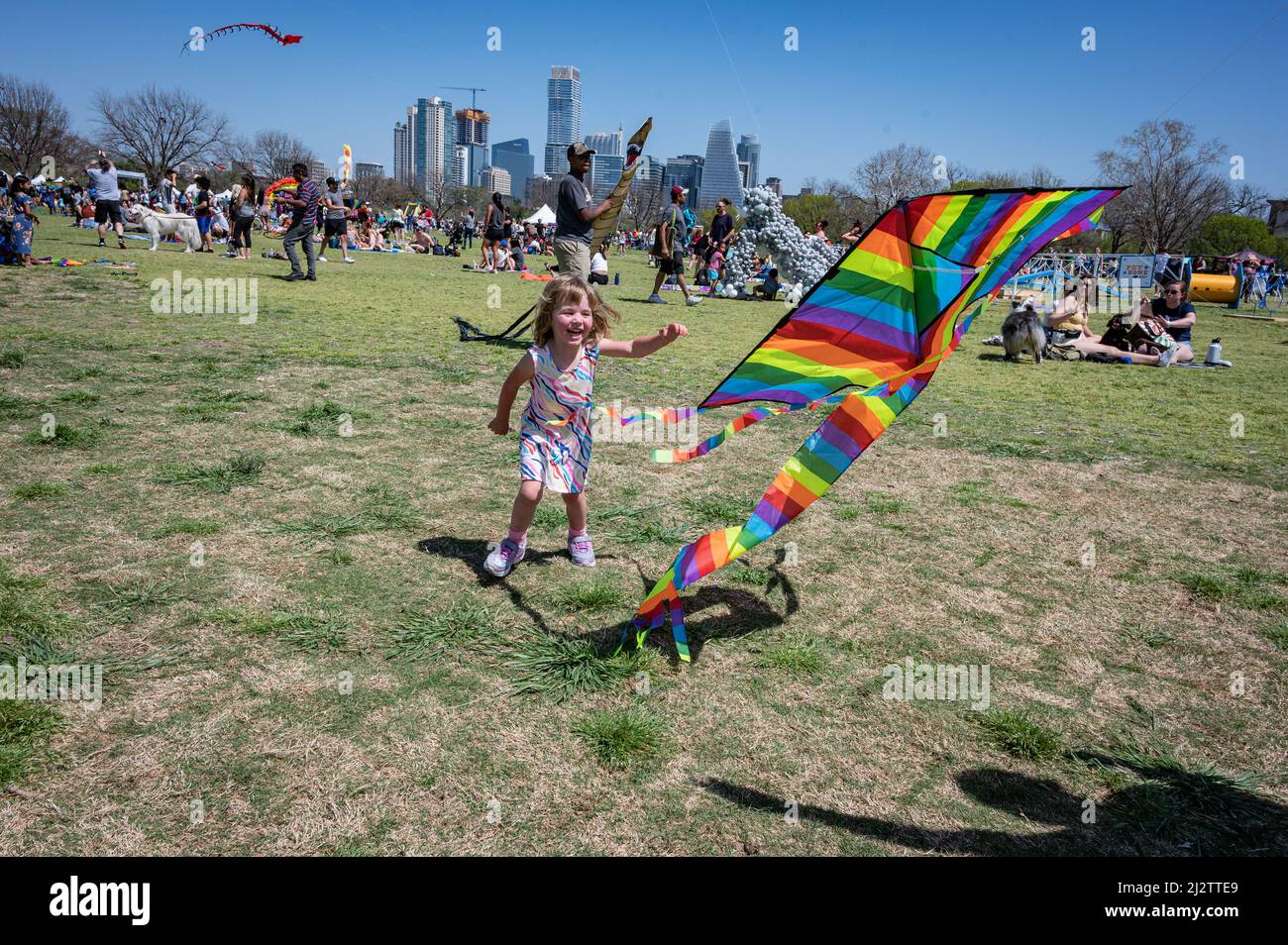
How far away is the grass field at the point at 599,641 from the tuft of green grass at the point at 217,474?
31mm

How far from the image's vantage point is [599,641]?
3.70m

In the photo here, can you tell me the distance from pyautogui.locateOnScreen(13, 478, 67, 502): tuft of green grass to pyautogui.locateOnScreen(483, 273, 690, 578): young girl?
2.80 m

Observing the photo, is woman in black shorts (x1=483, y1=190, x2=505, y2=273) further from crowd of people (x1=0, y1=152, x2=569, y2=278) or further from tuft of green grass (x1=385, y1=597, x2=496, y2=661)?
tuft of green grass (x1=385, y1=597, x2=496, y2=661)

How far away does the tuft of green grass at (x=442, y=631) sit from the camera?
349 centimetres

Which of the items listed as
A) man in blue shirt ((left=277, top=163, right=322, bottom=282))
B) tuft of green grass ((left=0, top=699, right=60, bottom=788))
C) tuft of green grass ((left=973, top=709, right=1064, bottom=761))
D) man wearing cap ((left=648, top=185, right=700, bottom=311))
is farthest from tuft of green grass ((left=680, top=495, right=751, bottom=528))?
man in blue shirt ((left=277, top=163, right=322, bottom=282))

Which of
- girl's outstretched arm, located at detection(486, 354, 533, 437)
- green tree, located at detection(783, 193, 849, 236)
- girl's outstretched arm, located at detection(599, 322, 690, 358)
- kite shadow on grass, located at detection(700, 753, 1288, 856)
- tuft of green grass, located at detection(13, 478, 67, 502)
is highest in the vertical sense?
green tree, located at detection(783, 193, 849, 236)

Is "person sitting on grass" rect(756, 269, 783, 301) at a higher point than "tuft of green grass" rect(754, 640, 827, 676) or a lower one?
higher

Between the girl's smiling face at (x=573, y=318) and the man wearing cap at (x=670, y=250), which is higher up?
the man wearing cap at (x=670, y=250)

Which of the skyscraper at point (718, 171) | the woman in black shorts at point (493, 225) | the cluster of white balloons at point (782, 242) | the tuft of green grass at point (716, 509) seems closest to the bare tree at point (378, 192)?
the skyscraper at point (718, 171)

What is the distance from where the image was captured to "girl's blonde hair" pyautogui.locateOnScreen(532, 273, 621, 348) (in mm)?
3969

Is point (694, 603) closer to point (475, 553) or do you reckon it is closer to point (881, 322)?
point (475, 553)

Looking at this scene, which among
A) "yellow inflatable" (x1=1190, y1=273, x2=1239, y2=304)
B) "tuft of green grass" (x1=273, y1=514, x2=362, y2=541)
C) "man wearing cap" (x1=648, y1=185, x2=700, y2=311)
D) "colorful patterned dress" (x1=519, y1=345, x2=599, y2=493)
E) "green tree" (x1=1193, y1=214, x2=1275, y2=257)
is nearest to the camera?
"colorful patterned dress" (x1=519, y1=345, x2=599, y2=493)

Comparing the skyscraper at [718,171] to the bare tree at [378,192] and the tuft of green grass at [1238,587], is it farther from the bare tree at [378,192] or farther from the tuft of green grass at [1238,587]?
the tuft of green grass at [1238,587]
